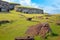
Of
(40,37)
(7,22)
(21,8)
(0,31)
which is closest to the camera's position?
(40,37)

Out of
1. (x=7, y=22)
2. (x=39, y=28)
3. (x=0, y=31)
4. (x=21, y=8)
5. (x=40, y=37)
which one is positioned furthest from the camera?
(x=21, y=8)

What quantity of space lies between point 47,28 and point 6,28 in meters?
9.39

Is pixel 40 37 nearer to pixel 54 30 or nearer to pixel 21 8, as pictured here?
pixel 54 30

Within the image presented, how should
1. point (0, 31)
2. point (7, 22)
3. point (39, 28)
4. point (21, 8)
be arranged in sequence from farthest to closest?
point (21, 8) → point (7, 22) → point (0, 31) → point (39, 28)

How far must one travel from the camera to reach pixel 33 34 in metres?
33.8

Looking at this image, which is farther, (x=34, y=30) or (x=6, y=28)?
(x=6, y=28)

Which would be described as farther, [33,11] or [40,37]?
[33,11]

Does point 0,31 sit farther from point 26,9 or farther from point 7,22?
point 26,9

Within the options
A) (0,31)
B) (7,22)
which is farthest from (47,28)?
(7,22)

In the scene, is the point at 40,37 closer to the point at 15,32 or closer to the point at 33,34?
→ the point at 33,34

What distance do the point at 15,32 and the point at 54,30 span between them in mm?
6389

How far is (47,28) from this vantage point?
3391cm

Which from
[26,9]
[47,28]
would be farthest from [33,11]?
[47,28]

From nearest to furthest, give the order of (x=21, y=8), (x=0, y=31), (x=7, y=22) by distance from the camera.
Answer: (x=0, y=31) → (x=7, y=22) → (x=21, y=8)
